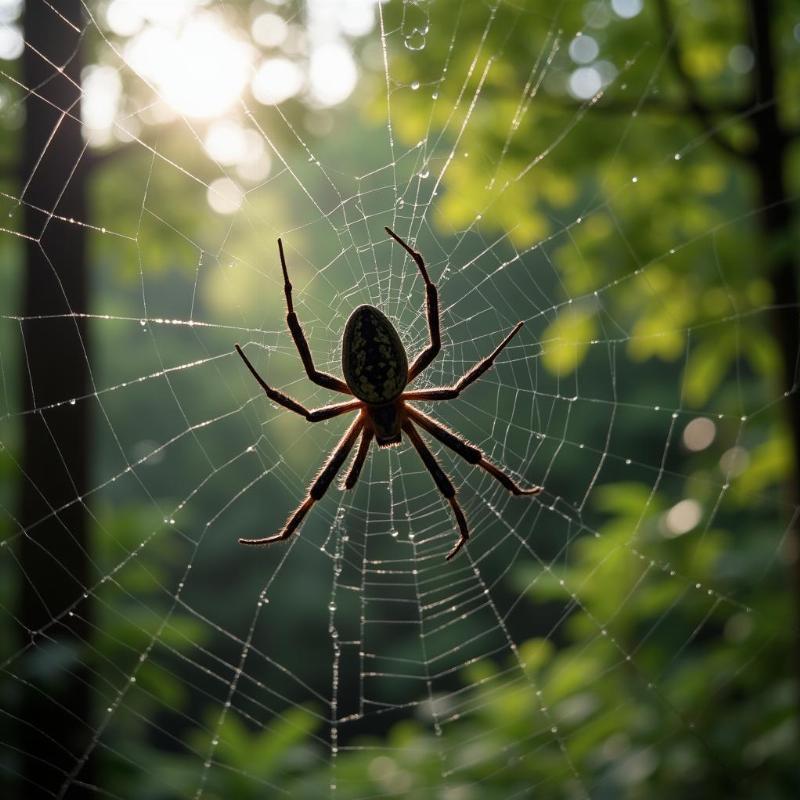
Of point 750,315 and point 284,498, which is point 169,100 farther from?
point 284,498

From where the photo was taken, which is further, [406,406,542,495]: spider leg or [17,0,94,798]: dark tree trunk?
[17,0,94,798]: dark tree trunk

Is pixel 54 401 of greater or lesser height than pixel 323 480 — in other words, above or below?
above

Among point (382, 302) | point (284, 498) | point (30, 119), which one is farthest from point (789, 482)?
point (284, 498)

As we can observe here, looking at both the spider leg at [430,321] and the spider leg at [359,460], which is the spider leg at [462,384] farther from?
the spider leg at [359,460]

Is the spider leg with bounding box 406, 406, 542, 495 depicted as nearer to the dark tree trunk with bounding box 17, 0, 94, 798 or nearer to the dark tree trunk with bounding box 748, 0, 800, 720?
the dark tree trunk with bounding box 748, 0, 800, 720

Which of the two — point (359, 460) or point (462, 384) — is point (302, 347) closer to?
point (462, 384)

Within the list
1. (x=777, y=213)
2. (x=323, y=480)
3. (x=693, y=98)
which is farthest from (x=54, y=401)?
(x=777, y=213)

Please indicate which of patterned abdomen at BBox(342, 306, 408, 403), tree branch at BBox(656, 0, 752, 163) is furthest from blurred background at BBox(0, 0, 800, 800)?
patterned abdomen at BBox(342, 306, 408, 403)
